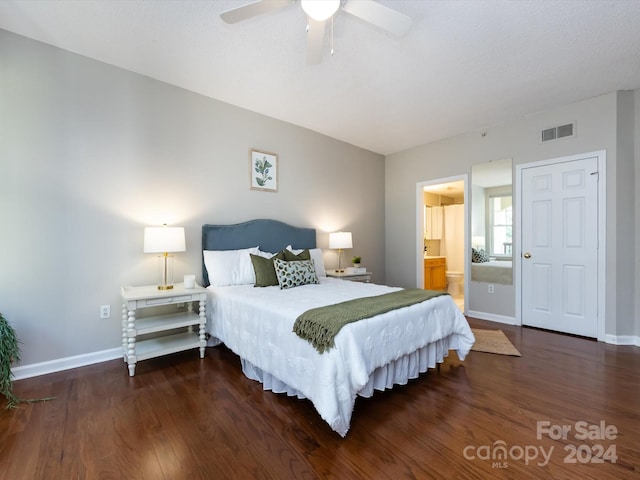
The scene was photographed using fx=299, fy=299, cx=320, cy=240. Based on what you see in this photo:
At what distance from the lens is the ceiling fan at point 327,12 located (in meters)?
1.73

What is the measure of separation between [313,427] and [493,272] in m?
3.57

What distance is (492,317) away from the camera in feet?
13.9

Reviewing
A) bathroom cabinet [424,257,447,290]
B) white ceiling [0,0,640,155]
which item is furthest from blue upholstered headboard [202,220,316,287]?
bathroom cabinet [424,257,447,290]

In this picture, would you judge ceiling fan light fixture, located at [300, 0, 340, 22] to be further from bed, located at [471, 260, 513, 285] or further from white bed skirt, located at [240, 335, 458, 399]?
bed, located at [471, 260, 513, 285]

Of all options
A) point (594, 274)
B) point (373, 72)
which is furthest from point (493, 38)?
point (594, 274)

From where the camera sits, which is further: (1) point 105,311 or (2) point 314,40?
(1) point 105,311

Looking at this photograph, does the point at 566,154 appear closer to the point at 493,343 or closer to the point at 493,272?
the point at 493,272

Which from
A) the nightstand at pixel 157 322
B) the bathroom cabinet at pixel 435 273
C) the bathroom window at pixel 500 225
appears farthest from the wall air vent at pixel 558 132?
the nightstand at pixel 157 322

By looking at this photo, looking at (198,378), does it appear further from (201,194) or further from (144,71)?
(144,71)

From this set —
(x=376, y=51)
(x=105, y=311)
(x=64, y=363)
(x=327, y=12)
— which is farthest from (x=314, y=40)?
(x=64, y=363)

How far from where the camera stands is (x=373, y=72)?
2.90 metres

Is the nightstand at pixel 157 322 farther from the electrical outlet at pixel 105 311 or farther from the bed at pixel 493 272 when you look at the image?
the bed at pixel 493 272

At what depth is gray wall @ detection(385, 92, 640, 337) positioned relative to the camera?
3.29 metres

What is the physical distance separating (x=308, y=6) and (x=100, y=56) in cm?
222
